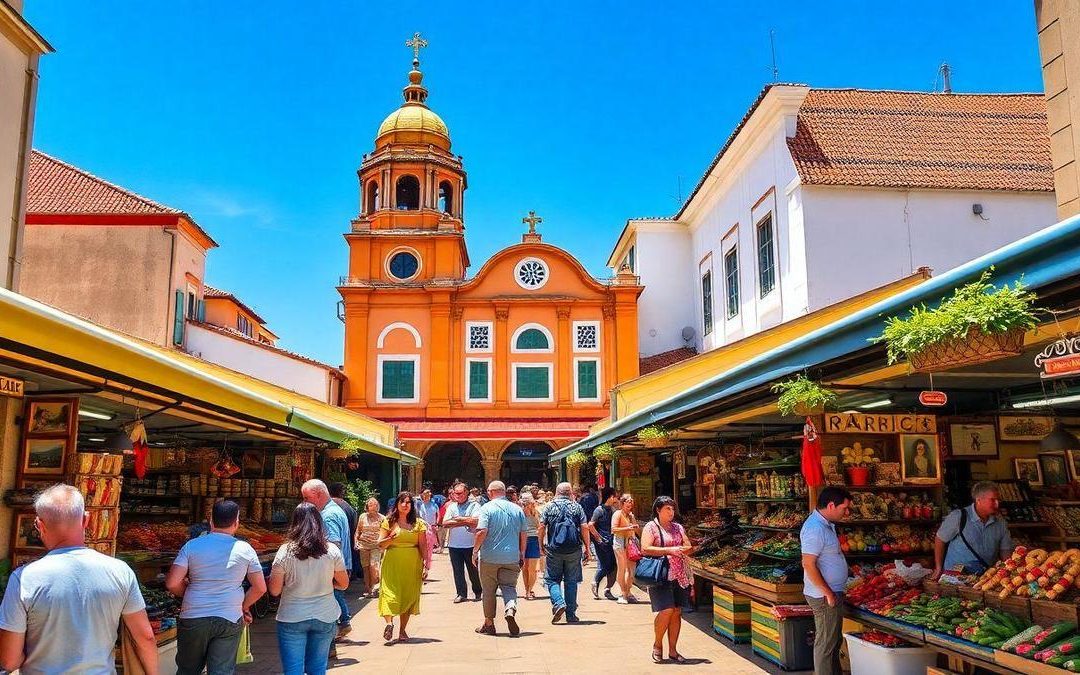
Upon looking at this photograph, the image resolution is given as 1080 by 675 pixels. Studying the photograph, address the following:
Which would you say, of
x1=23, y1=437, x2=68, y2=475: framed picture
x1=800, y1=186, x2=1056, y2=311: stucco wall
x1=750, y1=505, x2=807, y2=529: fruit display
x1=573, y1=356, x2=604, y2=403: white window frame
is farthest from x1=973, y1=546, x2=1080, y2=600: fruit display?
x1=573, y1=356, x2=604, y2=403: white window frame

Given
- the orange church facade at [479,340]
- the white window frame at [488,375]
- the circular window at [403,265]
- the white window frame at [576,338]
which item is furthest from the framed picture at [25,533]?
the circular window at [403,265]

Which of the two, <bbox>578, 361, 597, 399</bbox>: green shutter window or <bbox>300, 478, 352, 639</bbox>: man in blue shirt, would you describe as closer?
<bbox>300, 478, 352, 639</bbox>: man in blue shirt

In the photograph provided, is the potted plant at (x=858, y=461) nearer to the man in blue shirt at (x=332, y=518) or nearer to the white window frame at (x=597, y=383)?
the man in blue shirt at (x=332, y=518)

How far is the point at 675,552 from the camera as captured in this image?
810 cm

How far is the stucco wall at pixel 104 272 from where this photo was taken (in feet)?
84.8

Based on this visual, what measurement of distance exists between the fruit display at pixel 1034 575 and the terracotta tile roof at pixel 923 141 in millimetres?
15456

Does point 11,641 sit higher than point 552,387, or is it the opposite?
point 552,387

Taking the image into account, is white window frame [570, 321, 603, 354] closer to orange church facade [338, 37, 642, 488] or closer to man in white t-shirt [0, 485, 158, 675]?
orange church facade [338, 37, 642, 488]

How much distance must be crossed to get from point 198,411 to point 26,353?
3.48 meters

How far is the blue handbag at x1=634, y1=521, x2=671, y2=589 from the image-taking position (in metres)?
8.02

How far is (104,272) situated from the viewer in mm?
26062

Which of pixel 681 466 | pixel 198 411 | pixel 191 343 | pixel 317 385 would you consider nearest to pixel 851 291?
pixel 681 466

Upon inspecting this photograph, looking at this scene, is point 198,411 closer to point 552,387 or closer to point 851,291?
point 851,291

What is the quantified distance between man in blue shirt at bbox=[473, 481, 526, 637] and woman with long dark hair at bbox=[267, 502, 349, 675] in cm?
362
